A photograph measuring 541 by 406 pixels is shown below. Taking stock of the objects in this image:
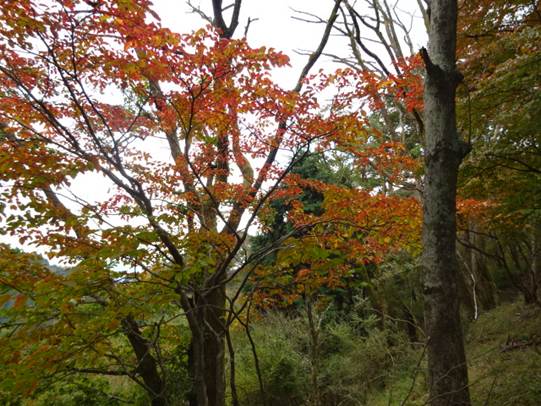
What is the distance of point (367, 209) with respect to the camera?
14.9ft

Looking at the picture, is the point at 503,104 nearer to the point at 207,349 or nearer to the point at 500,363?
the point at 500,363

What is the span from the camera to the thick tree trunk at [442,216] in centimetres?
301

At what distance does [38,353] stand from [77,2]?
9.69 feet

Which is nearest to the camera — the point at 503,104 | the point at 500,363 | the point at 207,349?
the point at 503,104

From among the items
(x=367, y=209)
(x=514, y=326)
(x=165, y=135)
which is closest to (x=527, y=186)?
(x=367, y=209)

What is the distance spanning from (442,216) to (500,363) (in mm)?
4884

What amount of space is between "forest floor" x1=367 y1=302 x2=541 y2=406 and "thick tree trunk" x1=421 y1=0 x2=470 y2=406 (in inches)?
23.0

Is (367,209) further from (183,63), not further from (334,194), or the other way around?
(183,63)

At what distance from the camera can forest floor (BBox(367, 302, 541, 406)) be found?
17.1ft

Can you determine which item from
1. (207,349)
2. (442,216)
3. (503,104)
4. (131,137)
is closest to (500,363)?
(503,104)

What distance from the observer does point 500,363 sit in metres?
6.43

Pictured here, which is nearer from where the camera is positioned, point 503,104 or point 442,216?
point 442,216

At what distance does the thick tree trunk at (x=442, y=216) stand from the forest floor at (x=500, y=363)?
584 millimetres

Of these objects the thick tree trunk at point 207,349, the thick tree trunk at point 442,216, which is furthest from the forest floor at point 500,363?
the thick tree trunk at point 207,349
